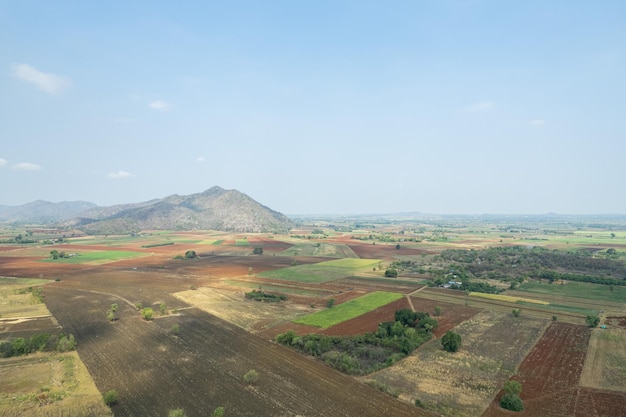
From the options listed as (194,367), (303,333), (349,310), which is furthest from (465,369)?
(194,367)

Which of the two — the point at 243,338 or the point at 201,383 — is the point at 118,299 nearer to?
the point at 243,338

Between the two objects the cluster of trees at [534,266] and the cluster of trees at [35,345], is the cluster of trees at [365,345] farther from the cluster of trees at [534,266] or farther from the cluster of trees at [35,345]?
the cluster of trees at [534,266]

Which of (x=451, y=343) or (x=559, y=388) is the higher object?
(x=451, y=343)

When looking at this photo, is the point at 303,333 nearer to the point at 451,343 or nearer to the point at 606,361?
the point at 451,343

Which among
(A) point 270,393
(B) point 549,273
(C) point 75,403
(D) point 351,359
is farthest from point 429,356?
(B) point 549,273

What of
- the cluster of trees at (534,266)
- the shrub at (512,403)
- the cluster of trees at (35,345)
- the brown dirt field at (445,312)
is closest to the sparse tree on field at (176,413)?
the cluster of trees at (35,345)

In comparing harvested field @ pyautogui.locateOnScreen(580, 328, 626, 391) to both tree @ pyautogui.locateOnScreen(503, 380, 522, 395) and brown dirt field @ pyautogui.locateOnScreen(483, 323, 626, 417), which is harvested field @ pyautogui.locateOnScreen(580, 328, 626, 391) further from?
tree @ pyautogui.locateOnScreen(503, 380, 522, 395)

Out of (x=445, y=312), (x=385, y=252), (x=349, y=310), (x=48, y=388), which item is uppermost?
(x=385, y=252)
